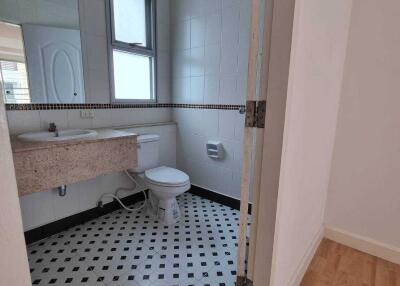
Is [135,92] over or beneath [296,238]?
over

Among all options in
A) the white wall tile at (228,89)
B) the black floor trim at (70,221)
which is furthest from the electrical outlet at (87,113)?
the white wall tile at (228,89)

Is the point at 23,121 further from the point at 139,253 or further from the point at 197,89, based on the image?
the point at 197,89

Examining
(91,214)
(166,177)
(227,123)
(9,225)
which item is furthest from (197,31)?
(9,225)

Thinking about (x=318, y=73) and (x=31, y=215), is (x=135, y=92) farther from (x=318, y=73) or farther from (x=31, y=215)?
(x=318, y=73)

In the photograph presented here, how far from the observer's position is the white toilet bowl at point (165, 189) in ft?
6.31

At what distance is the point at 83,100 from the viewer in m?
1.94

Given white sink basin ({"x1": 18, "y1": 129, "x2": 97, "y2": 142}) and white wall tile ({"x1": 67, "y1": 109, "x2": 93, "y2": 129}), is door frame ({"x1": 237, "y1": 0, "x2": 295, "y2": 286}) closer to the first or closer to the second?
white sink basin ({"x1": 18, "y1": 129, "x2": 97, "y2": 142})

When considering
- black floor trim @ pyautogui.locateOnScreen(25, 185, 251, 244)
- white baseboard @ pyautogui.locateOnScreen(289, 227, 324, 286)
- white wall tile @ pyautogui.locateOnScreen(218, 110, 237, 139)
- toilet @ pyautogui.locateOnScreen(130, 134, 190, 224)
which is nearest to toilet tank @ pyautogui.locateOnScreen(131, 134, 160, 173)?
toilet @ pyautogui.locateOnScreen(130, 134, 190, 224)

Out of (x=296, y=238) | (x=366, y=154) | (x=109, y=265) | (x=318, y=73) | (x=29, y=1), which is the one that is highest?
(x=29, y=1)

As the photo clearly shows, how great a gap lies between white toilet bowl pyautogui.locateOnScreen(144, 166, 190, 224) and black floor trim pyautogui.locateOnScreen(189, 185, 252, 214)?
52 cm

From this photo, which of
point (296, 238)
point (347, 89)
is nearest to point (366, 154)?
point (347, 89)

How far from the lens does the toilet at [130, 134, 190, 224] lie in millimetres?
1933

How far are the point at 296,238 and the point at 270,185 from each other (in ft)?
1.85

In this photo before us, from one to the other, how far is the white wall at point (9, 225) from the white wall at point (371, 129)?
1853 millimetres
